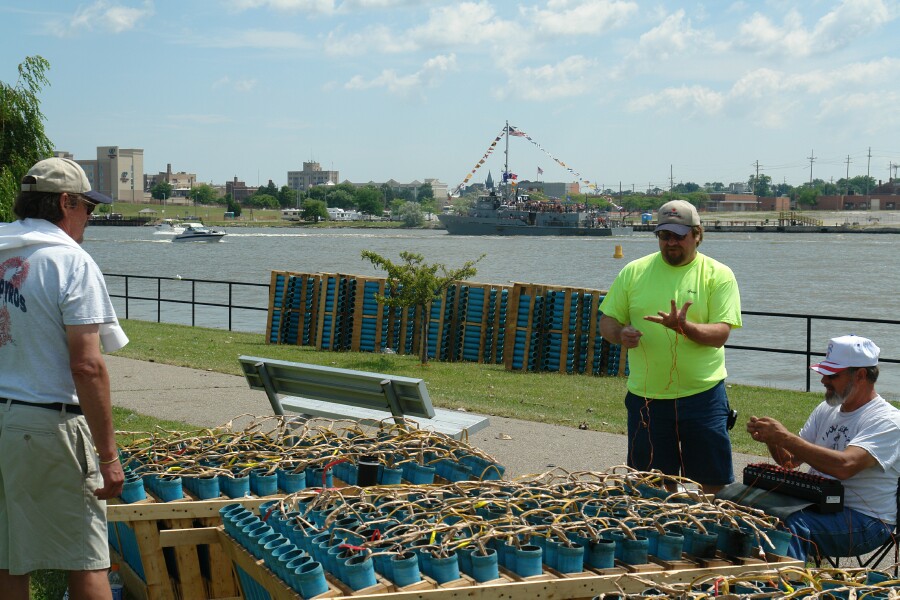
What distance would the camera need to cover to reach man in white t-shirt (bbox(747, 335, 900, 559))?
4.58 metres

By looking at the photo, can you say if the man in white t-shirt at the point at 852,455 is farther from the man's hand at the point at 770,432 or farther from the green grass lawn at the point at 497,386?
the green grass lawn at the point at 497,386

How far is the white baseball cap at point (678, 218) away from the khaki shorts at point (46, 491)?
9.67 ft

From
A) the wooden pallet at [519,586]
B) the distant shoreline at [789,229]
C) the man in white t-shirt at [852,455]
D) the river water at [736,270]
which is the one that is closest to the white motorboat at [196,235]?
the river water at [736,270]

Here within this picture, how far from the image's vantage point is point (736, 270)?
229 ft

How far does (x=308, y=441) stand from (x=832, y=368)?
2735mm

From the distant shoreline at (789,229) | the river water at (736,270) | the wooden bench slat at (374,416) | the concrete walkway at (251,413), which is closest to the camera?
the wooden bench slat at (374,416)

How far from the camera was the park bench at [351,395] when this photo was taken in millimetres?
6996

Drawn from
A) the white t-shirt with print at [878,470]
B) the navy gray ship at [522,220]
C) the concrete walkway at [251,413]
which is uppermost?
the navy gray ship at [522,220]

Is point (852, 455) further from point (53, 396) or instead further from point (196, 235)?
point (196, 235)

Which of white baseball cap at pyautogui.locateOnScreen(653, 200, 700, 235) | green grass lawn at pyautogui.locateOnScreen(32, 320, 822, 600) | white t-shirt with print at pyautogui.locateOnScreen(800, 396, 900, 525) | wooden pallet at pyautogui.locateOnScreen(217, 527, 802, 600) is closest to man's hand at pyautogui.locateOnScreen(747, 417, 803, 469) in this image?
white t-shirt with print at pyautogui.locateOnScreen(800, 396, 900, 525)

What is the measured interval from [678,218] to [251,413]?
611 centimetres

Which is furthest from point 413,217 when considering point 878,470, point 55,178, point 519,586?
point 519,586

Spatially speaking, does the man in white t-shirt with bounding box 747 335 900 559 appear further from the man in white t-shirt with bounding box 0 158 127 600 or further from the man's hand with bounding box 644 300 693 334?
the man in white t-shirt with bounding box 0 158 127 600

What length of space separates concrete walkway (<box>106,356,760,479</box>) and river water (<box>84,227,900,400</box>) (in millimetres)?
8773
